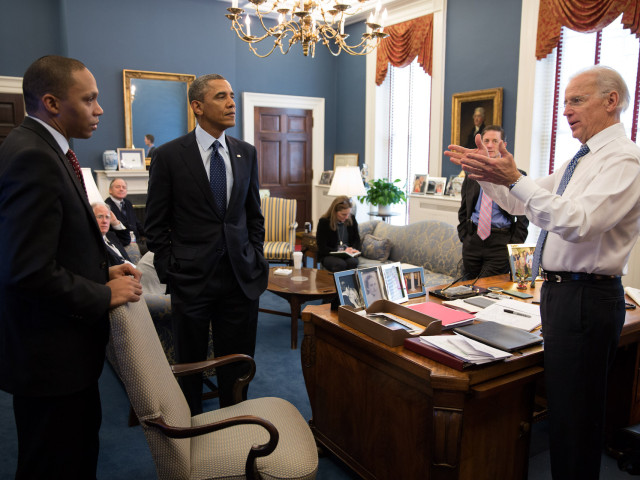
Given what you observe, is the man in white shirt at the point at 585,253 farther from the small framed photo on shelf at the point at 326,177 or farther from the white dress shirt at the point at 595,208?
the small framed photo on shelf at the point at 326,177

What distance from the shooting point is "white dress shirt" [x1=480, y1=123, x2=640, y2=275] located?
1.65m

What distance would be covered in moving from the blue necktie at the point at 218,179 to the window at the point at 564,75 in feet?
12.7

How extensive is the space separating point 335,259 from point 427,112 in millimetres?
3026

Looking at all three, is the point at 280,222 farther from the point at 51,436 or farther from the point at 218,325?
the point at 51,436

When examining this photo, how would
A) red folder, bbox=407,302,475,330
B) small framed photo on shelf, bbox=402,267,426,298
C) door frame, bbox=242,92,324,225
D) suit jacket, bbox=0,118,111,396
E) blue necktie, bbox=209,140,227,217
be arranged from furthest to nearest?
door frame, bbox=242,92,324,225 < small framed photo on shelf, bbox=402,267,426,298 < blue necktie, bbox=209,140,227,217 < red folder, bbox=407,302,475,330 < suit jacket, bbox=0,118,111,396

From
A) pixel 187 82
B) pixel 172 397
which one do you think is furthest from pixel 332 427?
pixel 187 82

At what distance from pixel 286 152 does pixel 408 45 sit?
272cm

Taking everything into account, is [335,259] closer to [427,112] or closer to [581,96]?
[427,112]

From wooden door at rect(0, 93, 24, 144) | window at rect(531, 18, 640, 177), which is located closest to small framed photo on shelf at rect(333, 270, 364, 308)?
window at rect(531, 18, 640, 177)

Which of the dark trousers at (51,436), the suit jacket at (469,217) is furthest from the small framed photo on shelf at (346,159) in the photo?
the dark trousers at (51,436)

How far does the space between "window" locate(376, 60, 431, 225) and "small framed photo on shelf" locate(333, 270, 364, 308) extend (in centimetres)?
501

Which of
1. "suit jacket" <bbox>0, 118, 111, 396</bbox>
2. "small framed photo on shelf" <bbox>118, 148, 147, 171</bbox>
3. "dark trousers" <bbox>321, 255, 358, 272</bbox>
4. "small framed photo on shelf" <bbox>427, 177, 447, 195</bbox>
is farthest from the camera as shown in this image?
"small framed photo on shelf" <bbox>118, 148, 147, 171</bbox>

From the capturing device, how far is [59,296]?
1.31 metres

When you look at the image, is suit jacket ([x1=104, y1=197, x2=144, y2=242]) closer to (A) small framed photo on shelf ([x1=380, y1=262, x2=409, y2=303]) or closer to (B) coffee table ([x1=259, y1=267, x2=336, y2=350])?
(B) coffee table ([x1=259, y1=267, x2=336, y2=350])
